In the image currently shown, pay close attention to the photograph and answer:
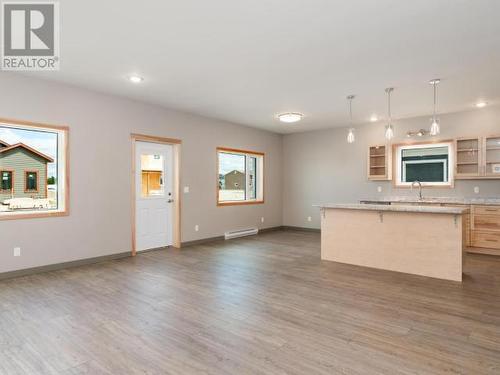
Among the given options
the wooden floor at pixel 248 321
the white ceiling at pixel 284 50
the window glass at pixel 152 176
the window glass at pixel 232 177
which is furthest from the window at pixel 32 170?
the window glass at pixel 232 177

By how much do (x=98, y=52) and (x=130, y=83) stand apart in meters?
1.05

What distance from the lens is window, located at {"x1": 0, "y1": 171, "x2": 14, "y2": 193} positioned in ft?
13.9

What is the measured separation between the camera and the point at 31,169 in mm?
4484

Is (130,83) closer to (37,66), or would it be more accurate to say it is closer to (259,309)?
(37,66)

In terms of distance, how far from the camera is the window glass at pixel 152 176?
19.2ft

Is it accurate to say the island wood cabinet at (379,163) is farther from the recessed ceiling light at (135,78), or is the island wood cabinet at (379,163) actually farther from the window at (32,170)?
the window at (32,170)

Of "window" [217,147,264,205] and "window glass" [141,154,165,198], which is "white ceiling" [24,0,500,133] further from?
"window" [217,147,264,205]

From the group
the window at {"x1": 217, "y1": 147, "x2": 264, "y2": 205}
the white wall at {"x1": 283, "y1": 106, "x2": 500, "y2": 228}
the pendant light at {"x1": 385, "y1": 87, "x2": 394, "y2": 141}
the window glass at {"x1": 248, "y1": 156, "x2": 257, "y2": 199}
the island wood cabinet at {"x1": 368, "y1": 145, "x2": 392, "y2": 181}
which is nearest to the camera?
the pendant light at {"x1": 385, "y1": 87, "x2": 394, "y2": 141}

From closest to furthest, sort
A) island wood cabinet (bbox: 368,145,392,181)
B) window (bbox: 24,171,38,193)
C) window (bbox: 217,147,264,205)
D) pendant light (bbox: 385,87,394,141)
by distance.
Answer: window (bbox: 24,171,38,193), pendant light (bbox: 385,87,394,141), island wood cabinet (bbox: 368,145,392,181), window (bbox: 217,147,264,205)

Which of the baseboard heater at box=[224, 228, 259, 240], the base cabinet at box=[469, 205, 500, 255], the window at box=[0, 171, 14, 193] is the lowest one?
the baseboard heater at box=[224, 228, 259, 240]

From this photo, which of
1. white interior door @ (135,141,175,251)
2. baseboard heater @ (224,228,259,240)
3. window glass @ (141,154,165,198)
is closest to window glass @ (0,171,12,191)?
white interior door @ (135,141,175,251)

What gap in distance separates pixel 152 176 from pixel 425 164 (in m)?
5.79

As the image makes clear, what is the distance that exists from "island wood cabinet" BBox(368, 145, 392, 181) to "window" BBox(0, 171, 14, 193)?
682 centimetres

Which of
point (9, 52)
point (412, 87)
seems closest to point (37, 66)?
point (9, 52)
